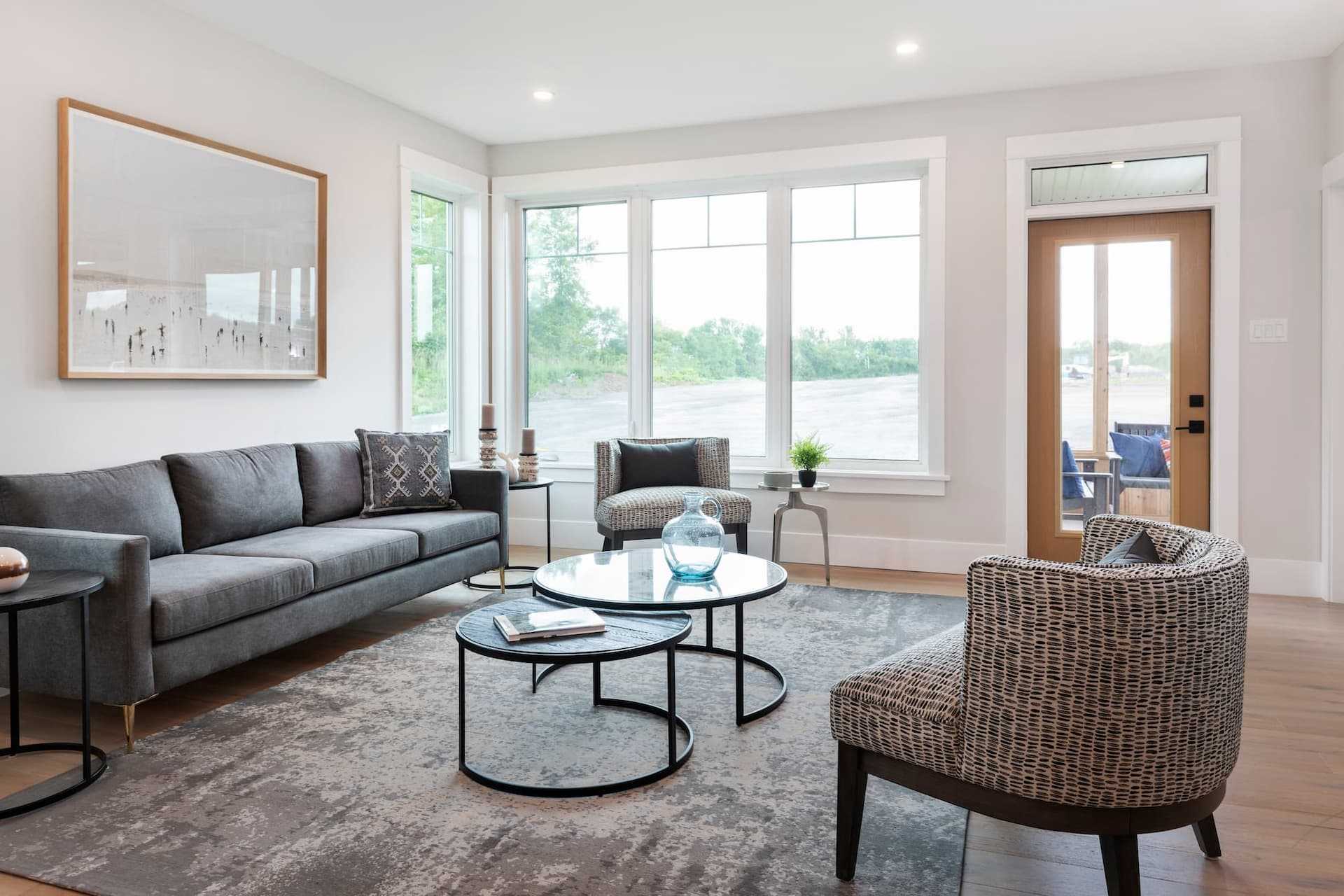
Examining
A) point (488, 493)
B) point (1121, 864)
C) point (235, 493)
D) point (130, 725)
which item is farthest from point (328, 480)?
point (1121, 864)

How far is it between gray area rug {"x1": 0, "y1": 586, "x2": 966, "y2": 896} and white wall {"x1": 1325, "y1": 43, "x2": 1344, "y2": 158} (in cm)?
374

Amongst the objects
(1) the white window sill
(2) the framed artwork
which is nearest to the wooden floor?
(2) the framed artwork

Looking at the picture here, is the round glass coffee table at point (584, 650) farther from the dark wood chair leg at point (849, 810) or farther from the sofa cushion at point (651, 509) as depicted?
the sofa cushion at point (651, 509)

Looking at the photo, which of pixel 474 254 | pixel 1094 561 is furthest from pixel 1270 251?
pixel 474 254

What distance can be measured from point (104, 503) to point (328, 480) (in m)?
1.18

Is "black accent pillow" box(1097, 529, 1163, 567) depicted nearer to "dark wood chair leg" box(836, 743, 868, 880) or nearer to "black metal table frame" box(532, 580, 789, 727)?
"dark wood chair leg" box(836, 743, 868, 880)

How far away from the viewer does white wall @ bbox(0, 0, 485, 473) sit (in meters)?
3.25

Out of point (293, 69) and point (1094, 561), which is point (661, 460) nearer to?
point (293, 69)

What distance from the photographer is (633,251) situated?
5984mm

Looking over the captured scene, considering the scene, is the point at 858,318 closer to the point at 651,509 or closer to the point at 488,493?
the point at 651,509

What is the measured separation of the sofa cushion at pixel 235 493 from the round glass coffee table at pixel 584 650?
153cm

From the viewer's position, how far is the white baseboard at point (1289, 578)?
458cm

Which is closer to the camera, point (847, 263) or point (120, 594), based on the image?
point (120, 594)

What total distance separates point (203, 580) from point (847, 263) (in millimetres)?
4019
